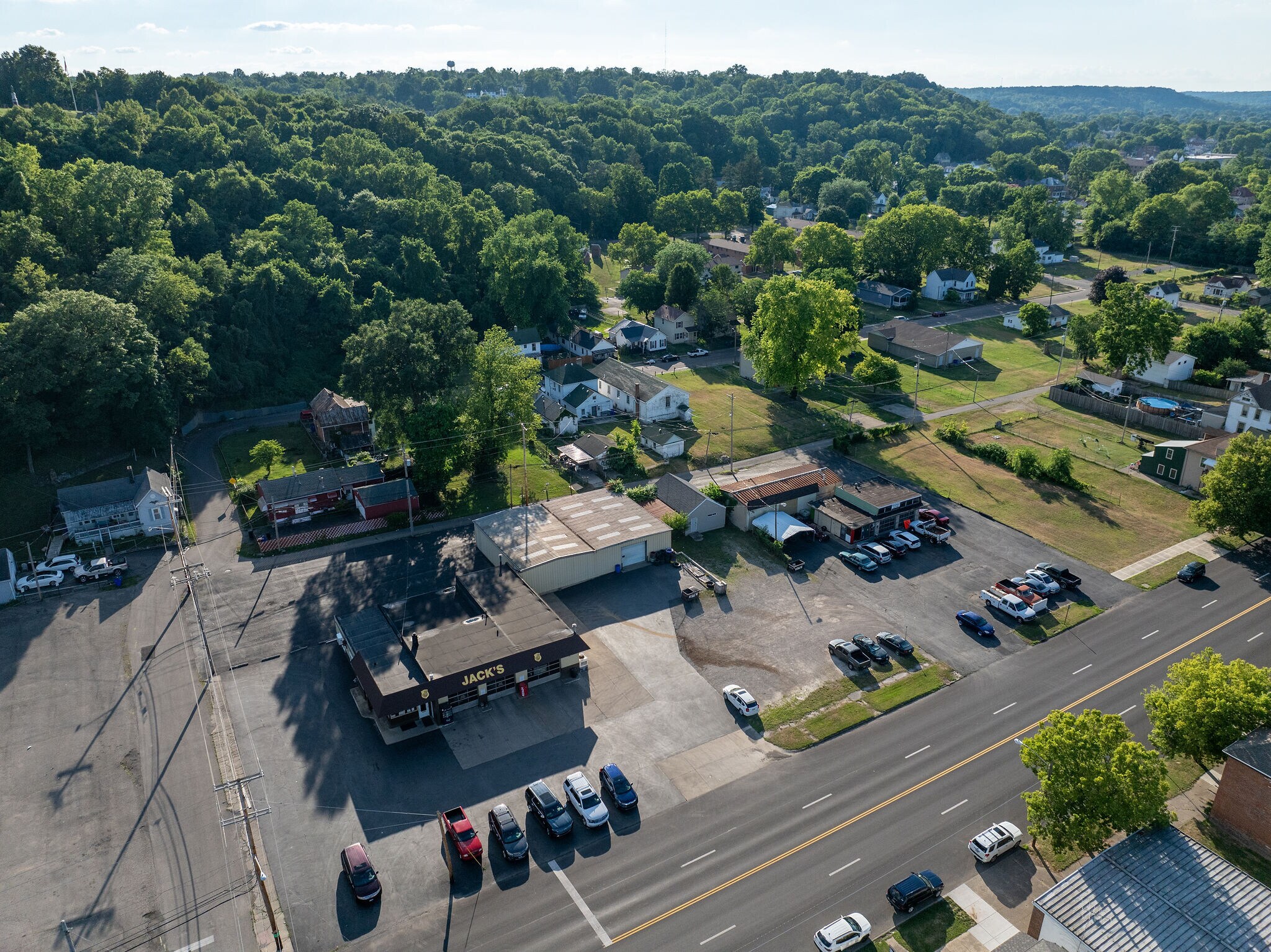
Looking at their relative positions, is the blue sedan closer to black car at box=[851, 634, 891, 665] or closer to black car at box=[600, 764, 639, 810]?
black car at box=[851, 634, 891, 665]

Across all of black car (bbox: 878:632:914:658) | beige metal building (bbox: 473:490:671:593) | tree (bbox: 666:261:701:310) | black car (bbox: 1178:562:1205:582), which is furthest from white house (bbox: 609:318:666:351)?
black car (bbox: 1178:562:1205:582)

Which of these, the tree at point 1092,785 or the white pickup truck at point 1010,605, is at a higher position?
the tree at point 1092,785

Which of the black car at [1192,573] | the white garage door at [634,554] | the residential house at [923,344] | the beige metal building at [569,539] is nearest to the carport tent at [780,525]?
the beige metal building at [569,539]

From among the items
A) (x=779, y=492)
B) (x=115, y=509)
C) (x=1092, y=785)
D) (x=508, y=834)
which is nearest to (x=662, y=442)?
(x=779, y=492)

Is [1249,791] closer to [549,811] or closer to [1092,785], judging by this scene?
[1092,785]

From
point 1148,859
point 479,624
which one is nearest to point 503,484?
point 479,624

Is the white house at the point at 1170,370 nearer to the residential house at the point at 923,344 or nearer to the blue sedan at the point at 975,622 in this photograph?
the residential house at the point at 923,344

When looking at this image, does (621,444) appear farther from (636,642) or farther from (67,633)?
(67,633)
